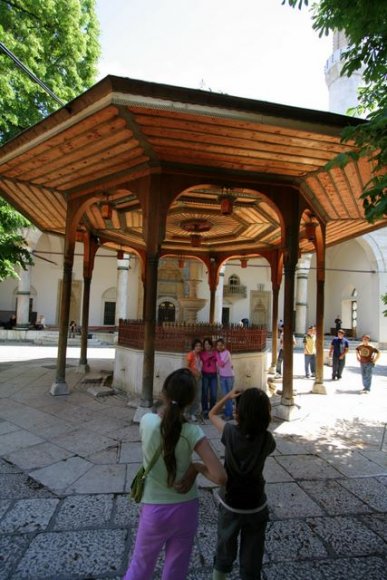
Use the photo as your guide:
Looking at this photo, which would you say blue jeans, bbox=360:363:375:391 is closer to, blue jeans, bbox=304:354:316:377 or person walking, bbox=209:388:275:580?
blue jeans, bbox=304:354:316:377

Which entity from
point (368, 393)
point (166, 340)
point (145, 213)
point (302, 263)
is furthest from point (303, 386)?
point (302, 263)

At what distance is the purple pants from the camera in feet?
5.81

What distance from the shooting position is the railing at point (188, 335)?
700cm

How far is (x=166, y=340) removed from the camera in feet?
23.2

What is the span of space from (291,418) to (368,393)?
3560mm

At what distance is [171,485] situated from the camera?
1791 mm

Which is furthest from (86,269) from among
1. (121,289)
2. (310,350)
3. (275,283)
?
(121,289)

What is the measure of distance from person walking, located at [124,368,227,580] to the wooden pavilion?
339cm

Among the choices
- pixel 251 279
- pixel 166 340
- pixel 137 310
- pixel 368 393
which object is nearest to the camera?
pixel 166 340

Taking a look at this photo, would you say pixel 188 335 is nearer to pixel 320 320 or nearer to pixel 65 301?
pixel 65 301

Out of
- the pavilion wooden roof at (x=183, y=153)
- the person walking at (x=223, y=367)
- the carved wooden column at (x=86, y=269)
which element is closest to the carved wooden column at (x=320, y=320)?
the pavilion wooden roof at (x=183, y=153)

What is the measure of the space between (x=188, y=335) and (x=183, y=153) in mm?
3310

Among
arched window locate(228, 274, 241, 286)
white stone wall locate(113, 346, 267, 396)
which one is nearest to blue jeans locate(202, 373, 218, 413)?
white stone wall locate(113, 346, 267, 396)

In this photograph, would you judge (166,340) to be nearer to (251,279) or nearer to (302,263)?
(302,263)
